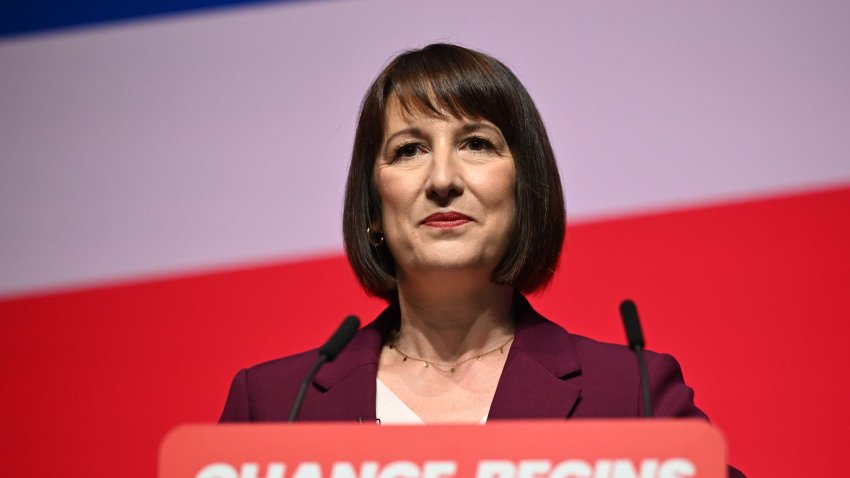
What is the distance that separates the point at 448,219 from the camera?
6.21ft

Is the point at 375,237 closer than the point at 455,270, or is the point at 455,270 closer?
the point at 455,270

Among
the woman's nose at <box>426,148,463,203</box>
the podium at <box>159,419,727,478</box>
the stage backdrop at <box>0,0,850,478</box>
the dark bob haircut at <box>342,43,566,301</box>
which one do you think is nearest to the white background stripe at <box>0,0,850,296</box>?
the stage backdrop at <box>0,0,850,478</box>

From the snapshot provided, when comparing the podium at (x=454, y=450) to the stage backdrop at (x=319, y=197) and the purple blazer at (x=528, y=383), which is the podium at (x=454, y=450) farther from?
the stage backdrop at (x=319, y=197)

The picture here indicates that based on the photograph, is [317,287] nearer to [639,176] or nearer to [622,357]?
[639,176]

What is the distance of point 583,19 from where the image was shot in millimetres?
2664

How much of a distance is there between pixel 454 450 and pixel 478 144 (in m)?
0.80

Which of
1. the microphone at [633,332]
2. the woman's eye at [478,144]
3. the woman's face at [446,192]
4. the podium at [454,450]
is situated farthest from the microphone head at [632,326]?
the woman's eye at [478,144]

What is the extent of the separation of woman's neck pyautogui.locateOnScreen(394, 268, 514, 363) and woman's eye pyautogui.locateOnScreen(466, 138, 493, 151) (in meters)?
0.25

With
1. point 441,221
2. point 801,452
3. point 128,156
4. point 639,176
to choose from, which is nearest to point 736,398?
point 801,452

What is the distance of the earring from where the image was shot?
6.89ft

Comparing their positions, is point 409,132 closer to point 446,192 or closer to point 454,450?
point 446,192

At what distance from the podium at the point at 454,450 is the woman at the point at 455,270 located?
0.52 metres

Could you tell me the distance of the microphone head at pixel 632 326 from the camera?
4.80 feet

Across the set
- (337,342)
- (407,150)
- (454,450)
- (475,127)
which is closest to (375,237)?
(407,150)
